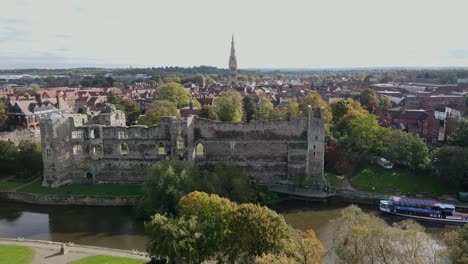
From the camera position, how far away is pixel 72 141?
156ft

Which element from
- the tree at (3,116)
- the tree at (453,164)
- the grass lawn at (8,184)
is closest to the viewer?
the tree at (453,164)

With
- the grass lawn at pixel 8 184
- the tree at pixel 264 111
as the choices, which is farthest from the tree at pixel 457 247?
the tree at pixel 264 111

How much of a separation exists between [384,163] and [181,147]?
24976 mm

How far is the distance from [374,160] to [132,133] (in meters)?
30.3

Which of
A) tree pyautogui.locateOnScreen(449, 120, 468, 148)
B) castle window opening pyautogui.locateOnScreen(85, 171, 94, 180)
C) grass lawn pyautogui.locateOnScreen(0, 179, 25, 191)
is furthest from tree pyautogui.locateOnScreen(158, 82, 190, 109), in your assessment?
tree pyautogui.locateOnScreen(449, 120, 468, 148)

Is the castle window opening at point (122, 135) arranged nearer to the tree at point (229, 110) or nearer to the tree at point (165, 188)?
the tree at point (165, 188)

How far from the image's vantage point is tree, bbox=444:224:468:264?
20.2m

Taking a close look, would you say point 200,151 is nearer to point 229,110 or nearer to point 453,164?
point 229,110

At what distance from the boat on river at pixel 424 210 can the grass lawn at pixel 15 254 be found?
105 ft

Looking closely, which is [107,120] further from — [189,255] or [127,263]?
[189,255]

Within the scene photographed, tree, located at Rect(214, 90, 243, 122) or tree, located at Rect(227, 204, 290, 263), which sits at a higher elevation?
tree, located at Rect(214, 90, 243, 122)

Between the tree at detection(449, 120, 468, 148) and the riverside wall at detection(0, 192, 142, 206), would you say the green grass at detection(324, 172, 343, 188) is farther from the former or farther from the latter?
the riverside wall at detection(0, 192, 142, 206)

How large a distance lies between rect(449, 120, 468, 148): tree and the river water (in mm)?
14658

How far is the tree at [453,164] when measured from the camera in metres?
42.0
